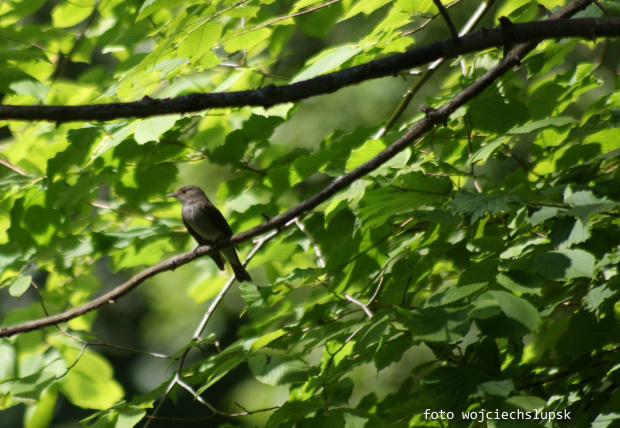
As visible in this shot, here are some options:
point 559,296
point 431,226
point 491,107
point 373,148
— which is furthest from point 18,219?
point 559,296

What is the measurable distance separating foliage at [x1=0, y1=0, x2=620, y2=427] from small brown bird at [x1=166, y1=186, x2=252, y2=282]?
0.66ft

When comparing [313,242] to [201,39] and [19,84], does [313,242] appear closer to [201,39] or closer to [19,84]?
[201,39]

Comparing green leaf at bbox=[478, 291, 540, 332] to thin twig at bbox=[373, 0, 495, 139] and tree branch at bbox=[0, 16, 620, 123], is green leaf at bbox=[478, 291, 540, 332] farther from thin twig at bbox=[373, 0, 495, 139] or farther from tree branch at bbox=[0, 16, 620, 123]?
thin twig at bbox=[373, 0, 495, 139]

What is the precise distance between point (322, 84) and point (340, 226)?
1.52 meters

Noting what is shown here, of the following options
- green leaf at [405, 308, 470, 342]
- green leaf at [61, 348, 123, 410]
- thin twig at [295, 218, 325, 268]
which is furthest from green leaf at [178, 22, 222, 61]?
green leaf at [61, 348, 123, 410]

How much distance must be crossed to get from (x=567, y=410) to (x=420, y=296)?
103 centimetres

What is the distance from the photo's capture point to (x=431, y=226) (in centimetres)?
245

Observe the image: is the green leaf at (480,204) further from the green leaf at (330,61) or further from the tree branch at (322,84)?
the green leaf at (330,61)

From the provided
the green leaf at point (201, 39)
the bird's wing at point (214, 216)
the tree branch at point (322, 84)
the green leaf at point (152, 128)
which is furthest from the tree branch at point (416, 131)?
the bird's wing at point (214, 216)

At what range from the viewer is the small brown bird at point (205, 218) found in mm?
→ 3973

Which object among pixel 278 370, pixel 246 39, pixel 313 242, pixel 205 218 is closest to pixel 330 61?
pixel 246 39

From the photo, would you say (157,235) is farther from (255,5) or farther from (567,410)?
(567,410)

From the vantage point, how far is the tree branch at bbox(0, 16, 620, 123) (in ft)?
4.58

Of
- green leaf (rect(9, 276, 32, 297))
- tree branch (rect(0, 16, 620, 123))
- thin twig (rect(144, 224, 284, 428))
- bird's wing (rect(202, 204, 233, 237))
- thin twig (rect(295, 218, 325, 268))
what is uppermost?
tree branch (rect(0, 16, 620, 123))
